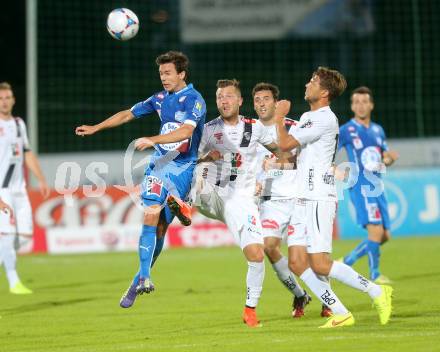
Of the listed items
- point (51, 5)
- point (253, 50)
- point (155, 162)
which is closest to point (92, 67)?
point (51, 5)

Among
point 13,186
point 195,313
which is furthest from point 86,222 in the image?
point 195,313

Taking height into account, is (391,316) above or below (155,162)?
below

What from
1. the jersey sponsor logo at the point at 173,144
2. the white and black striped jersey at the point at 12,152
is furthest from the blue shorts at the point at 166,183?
the white and black striped jersey at the point at 12,152

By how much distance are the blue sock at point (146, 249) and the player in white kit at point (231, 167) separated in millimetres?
579

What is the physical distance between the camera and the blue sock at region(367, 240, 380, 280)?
1248 centimetres

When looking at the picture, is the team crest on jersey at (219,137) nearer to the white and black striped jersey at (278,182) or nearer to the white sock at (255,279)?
the white and black striped jersey at (278,182)

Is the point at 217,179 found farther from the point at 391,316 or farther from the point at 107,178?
the point at 107,178

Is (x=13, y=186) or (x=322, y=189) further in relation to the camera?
(x=13, y=186)

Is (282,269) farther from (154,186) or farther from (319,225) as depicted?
(154,186)

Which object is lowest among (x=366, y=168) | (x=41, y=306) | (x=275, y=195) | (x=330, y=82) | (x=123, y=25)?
(x=41, y=306)

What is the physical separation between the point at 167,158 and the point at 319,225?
5.55 ft

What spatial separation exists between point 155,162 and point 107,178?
35.4 feet

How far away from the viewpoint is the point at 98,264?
1662 cm

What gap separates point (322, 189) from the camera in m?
8.63
